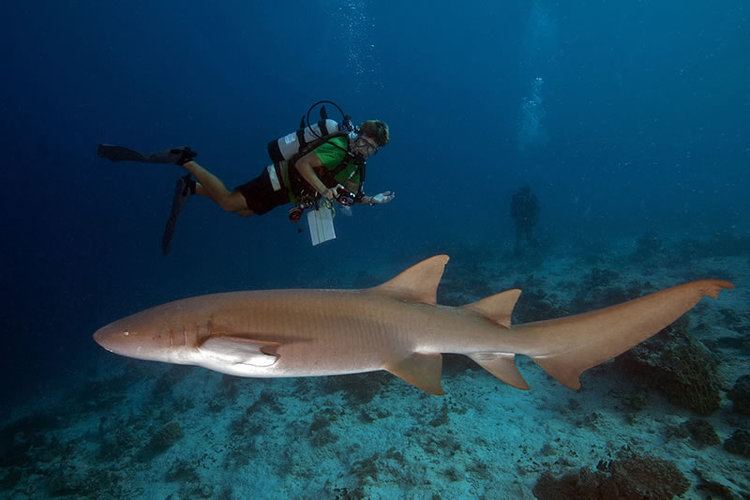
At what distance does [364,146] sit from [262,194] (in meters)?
2.26

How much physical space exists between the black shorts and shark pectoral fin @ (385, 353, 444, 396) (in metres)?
4.59

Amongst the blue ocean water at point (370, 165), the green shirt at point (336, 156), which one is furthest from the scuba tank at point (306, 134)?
the blue ocean water at point (370, 165)

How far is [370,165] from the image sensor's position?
15400cm

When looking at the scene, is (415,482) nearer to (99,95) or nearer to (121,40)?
(121,40)

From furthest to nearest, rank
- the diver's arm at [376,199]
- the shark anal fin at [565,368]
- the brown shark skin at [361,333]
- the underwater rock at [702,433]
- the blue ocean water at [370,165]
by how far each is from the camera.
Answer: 1. the blue ocean water at [370,165]
2. the diver's arm at [376,199]
3. the underwater rock at [702,433]
4. the shark anal fin at [565,368]
5. the brown shark skin at [361,333]

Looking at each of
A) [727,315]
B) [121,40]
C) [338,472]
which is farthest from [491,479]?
[121,40]

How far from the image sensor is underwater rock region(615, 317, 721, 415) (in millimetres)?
5570

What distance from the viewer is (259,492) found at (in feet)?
19.4

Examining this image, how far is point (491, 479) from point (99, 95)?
131 m

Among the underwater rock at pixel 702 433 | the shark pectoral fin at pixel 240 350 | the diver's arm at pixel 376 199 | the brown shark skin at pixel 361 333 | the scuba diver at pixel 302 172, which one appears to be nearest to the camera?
the shark pectoral fin at pixel 240 350

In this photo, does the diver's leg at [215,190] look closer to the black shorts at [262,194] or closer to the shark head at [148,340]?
the black shorts at [262,194]

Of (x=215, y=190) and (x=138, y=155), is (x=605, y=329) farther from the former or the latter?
(x=138, y=155)

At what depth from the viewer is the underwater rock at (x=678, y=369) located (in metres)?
5.57

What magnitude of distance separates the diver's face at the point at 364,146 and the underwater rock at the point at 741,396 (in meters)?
7.14
